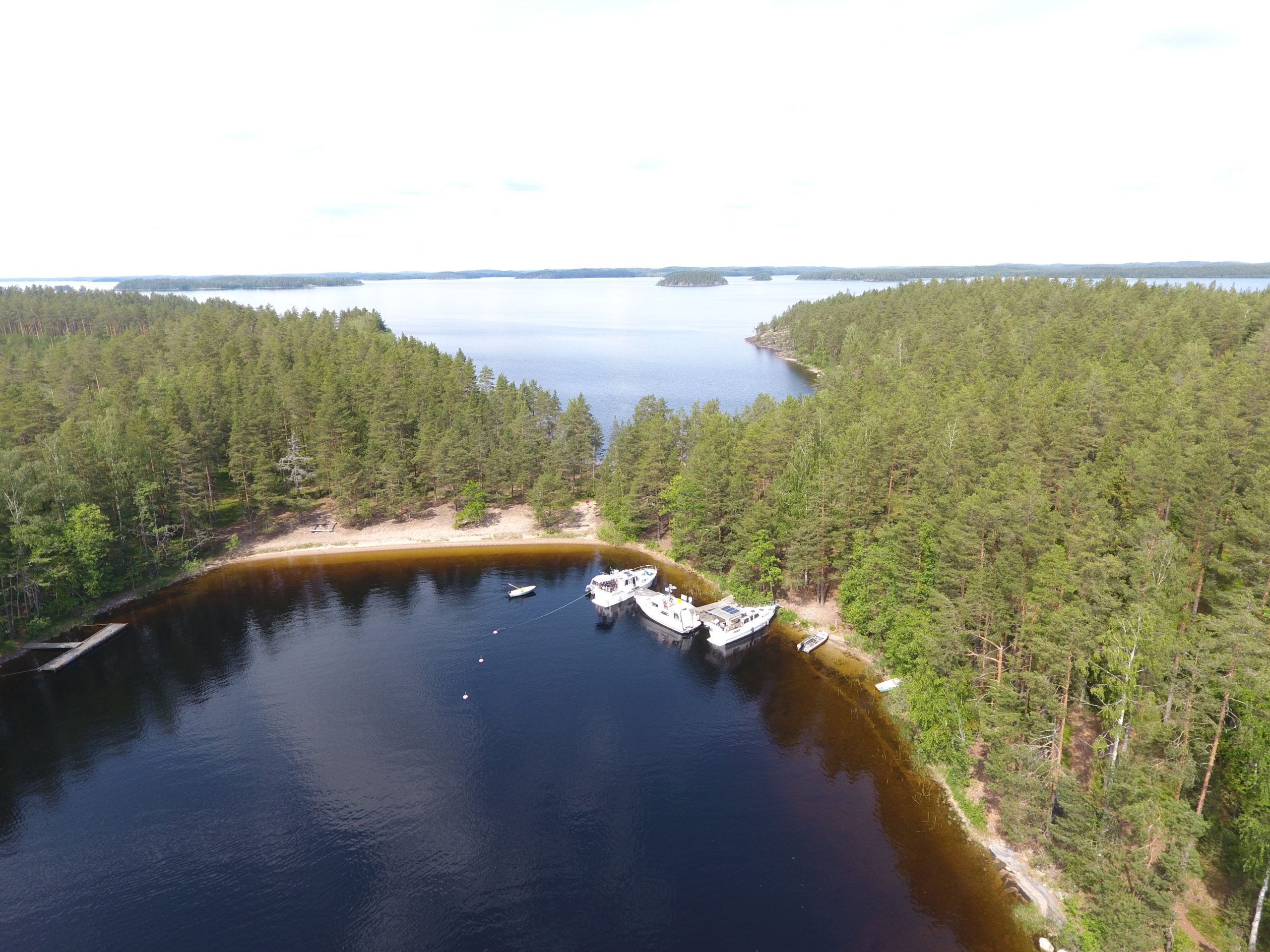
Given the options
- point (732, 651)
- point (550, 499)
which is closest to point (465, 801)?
point (732, 651)

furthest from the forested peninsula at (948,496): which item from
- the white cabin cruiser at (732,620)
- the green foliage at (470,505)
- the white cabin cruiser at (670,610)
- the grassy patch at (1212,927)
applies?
the white cabin cruiser at (670,610)

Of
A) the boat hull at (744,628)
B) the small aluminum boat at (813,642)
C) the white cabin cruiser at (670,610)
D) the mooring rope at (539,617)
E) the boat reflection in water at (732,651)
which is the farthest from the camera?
the white cabin cruiser at (670,610)

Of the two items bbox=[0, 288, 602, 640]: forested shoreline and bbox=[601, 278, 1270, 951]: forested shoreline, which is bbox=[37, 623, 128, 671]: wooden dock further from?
bbox=[601, 278, 1270, 951]: forested shoreline

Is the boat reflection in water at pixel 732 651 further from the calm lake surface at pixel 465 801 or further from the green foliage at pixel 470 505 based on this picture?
the green foliage at pixel 470 505

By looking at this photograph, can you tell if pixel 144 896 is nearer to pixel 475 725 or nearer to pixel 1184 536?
pixel 475 725

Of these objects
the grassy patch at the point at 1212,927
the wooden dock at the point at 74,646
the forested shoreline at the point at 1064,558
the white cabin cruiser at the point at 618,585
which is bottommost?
the wooden dock at the point at 74,646

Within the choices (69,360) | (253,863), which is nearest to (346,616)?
(253,863)
